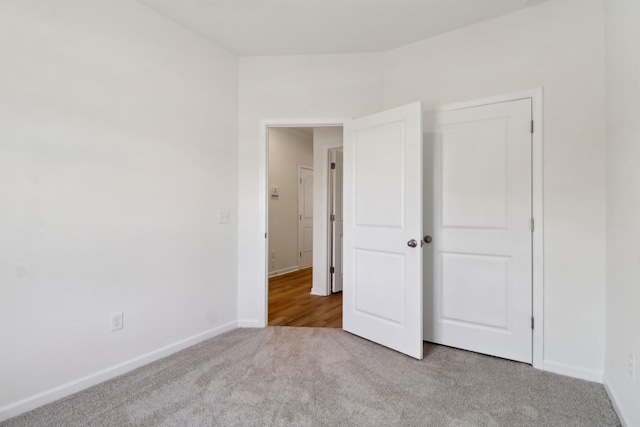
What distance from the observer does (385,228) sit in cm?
249

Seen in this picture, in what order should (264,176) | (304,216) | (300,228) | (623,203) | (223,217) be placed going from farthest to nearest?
(304,216) < (300,228) < (264,176) < (223,217) < (623,203)

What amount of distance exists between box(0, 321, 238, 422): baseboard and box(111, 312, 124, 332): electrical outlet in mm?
253

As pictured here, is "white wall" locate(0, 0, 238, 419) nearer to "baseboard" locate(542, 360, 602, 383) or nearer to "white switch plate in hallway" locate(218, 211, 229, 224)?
"white switch plate in hallway" locate(218, 211, 229, 224)

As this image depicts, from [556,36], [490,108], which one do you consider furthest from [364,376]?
[556,36]

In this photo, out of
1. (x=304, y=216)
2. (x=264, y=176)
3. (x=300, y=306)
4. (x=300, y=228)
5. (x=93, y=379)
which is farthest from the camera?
(x=304, y=216)

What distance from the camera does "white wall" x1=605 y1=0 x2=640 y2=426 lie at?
4.79ft

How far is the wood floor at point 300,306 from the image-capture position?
121 inches

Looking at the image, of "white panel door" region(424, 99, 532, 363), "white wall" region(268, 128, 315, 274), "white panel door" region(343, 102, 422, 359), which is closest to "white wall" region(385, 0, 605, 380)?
"white panel door" region(424, 99, 532, 363)

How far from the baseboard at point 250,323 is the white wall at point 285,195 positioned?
243 cm

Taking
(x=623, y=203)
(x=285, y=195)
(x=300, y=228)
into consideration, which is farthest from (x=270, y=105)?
(x=300, y=228)

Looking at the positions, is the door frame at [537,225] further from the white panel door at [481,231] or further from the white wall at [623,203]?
the white wall at [623,203]

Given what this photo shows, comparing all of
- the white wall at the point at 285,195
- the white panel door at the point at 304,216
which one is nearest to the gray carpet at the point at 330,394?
the white wall at the point at 285,195

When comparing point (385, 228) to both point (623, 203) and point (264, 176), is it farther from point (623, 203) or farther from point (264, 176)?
point (623, 203)

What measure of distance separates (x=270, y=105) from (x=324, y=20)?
2.90 ft
